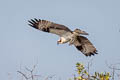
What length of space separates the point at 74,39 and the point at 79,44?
290 millimetres

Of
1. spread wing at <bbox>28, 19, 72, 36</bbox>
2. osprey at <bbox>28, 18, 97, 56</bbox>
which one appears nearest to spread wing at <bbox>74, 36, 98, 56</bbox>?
osprey at <bbox>28, 18, 97, 56</bbox>

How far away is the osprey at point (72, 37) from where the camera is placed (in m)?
9.78

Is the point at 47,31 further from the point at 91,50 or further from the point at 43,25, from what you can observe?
the point at 91,50

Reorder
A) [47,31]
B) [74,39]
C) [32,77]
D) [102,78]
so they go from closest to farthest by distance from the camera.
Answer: [102,78]
[32,77]
[74,39]
[47,31]

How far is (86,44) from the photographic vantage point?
33.0ft

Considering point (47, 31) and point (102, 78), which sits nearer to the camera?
point (102, 78)

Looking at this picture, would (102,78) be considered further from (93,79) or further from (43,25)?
(43,25)

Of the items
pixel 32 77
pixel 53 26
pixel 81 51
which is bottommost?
pixel 32 77

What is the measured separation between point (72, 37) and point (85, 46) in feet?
2.06

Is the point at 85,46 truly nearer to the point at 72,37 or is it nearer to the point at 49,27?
the point at 72,37

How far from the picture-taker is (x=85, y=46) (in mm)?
10211

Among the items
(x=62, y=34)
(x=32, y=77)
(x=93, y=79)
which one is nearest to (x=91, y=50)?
(x=62, y=34)

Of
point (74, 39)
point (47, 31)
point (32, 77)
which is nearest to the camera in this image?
point (32, 77)

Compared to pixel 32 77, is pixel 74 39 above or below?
above
